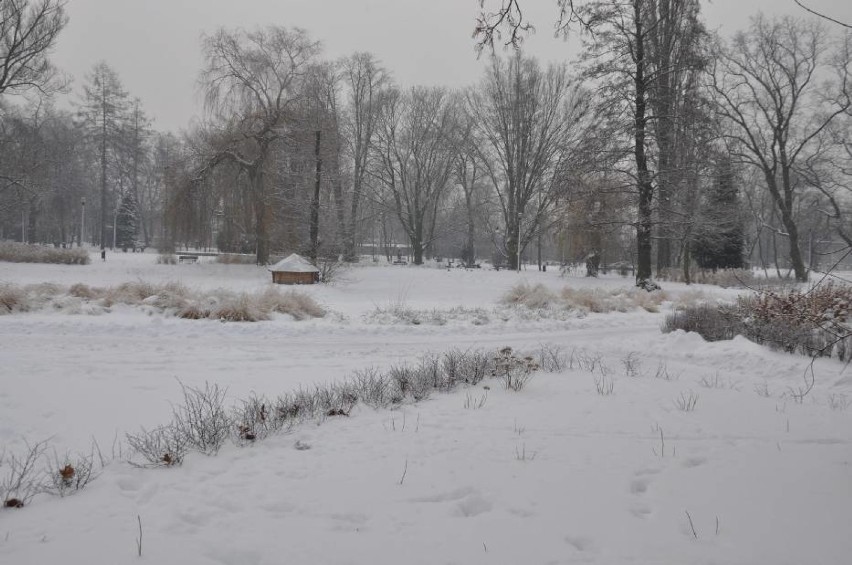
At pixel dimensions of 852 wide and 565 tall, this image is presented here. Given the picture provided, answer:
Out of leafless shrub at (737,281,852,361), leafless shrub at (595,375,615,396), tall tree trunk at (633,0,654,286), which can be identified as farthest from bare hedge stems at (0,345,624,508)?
tall tree trunk at (633,0,654,286)

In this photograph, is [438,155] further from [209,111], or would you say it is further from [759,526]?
[759,526]

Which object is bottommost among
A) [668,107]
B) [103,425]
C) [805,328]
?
[103,425]

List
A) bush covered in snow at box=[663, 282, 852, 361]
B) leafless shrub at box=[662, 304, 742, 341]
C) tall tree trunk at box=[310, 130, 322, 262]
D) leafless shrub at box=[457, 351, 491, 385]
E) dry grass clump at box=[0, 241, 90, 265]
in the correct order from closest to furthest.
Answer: leafless shrub at box=[457, 351, 491, 385]
bush covered in snow at box=[663, 282, 852, 361]
leafless shrub at box=[662, 304, 742, 341]
tall tree trunk at box=[310, 130, 322, 262]
dry grass clump at box=[0, 241, 90, 265]

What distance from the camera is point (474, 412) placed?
4477 mm

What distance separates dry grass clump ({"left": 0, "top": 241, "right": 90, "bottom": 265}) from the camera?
2139 cm

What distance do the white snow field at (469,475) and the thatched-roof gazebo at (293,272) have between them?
465 inches

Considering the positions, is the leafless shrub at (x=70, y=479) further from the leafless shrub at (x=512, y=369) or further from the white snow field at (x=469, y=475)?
the leafless shrub at (x=512, y=369)

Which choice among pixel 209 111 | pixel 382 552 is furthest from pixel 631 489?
pixel 209 111

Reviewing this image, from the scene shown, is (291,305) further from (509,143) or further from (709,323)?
(509,143)

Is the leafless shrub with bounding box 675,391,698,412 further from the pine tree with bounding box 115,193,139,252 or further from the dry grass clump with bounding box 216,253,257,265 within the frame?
the pine tree with bounding box 115,193,139,252

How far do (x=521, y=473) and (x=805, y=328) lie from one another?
751cm

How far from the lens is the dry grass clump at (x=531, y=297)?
13.4m

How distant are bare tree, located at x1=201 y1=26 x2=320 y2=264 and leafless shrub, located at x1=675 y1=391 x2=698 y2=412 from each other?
69.1ft

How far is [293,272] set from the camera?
61.5 feet
